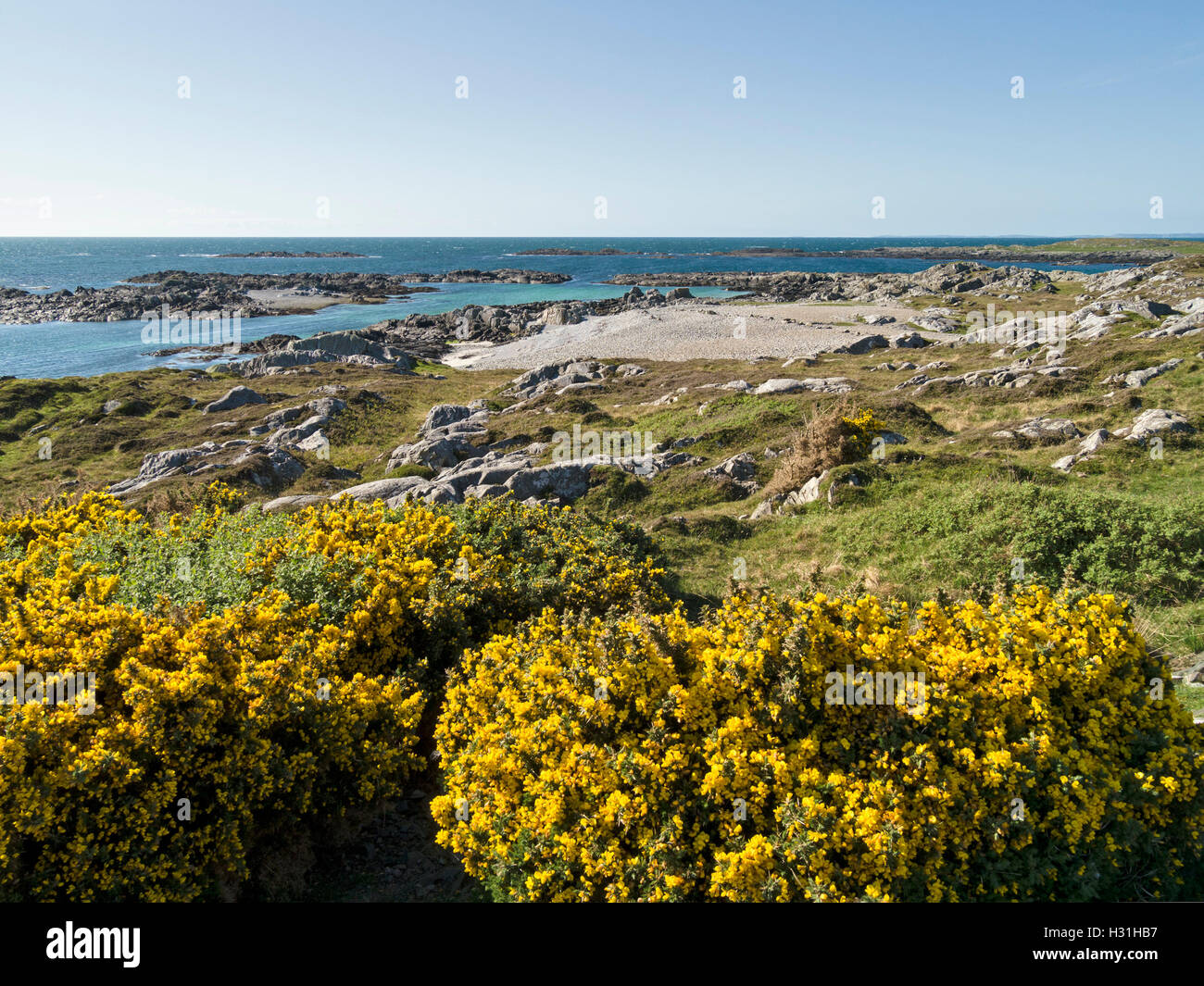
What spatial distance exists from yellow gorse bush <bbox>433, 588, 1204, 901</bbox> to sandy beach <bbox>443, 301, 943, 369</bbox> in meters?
53.9

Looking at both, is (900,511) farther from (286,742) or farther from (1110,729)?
(286,742)

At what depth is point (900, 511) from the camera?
1616 cm

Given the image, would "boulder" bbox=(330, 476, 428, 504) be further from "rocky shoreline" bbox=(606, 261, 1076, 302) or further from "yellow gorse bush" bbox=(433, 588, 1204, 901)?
"rocky shoreline" bbox=(606, 261, 1076, 302)

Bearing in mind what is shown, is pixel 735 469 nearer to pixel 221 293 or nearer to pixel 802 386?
pixel 802 386

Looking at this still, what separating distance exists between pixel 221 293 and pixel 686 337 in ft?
314

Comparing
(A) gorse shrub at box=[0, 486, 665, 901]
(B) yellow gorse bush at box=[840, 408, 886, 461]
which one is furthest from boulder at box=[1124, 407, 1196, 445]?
(A) gorse shrub at box=[0, 486, 665, 901]

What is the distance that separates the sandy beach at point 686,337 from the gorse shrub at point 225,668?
51355 mm

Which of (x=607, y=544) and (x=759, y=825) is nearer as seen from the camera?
(x=759, y=825)

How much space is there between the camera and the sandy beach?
2512 inches

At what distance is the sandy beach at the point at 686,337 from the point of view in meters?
63.8

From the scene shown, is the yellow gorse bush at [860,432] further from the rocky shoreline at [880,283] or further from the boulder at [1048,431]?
the rocky shoreline at [880,283]

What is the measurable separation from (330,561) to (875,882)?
9.04 m
